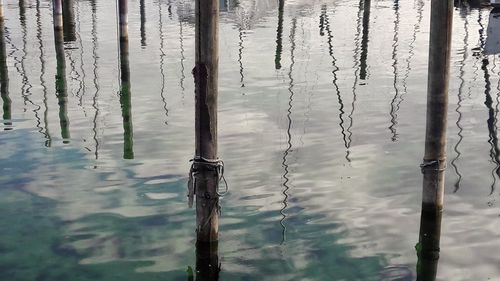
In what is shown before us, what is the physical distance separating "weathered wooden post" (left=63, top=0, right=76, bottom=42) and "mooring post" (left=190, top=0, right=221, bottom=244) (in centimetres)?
2834

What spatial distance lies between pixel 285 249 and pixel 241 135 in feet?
21.7

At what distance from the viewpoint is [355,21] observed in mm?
45531

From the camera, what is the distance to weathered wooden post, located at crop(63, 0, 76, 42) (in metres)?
36.6

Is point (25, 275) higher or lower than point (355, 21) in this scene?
lower

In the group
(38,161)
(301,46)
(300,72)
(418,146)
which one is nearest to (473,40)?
(301,46)

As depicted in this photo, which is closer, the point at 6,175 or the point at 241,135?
the point at 6,175

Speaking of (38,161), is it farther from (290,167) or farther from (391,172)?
(391,172)

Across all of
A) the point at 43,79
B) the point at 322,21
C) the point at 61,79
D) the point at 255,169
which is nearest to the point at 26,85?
the point at 43,79

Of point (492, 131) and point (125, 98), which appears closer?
point (492, 131)

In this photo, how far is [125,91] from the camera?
73.8 feet

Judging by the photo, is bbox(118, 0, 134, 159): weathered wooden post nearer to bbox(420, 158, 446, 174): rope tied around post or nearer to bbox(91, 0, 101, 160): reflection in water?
bbox(91, 0, 101, 160): reflection in water

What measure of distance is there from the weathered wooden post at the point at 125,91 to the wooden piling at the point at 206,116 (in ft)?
19.3

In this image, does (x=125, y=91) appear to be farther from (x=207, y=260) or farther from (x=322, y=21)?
(x=322, y=21)

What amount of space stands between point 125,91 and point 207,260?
1383 centimetres
